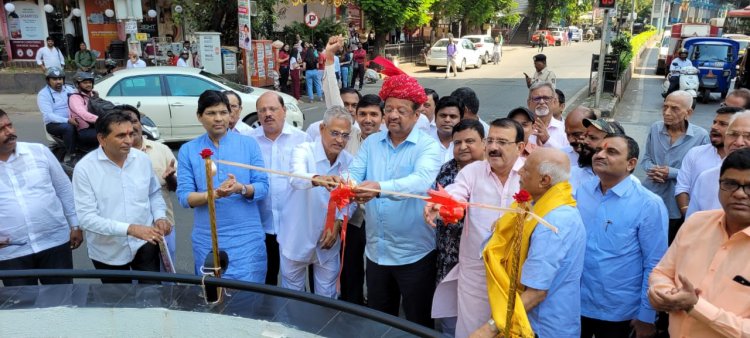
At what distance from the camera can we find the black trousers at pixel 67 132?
24.6 feet

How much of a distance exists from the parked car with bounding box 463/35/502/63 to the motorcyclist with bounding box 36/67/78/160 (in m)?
21.3

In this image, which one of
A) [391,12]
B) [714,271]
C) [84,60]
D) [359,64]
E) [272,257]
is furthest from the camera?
[391,12]

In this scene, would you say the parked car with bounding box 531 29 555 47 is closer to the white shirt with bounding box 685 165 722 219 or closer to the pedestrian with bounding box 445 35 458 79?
the pedestrian with bounding box 445 35 458 79

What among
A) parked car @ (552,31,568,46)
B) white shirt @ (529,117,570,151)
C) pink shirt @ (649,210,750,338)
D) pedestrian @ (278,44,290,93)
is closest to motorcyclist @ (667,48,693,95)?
pedestrian @ (278,44,290,93)

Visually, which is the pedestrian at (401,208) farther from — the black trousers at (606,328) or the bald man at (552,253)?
the black trousers at (606,328)

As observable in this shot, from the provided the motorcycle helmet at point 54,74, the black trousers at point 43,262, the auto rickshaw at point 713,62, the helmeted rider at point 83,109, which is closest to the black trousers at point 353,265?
the black trousers at point 43,262

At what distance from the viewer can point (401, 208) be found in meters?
3.07

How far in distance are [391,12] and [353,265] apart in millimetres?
19783

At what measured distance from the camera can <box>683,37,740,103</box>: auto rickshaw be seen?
15657 millimetres

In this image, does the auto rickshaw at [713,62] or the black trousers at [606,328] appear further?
the auto rickshaw at [713,62]

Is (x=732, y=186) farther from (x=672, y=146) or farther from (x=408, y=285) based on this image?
Result: (x=672, y=146)

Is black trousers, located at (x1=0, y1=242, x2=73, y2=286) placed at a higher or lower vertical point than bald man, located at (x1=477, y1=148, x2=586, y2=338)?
lower

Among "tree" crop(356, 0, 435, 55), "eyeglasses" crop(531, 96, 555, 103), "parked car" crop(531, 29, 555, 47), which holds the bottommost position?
"eyeglasses" crop(531, 96, 555, 103)

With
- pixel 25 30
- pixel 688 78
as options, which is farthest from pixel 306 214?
pixel 25 30
